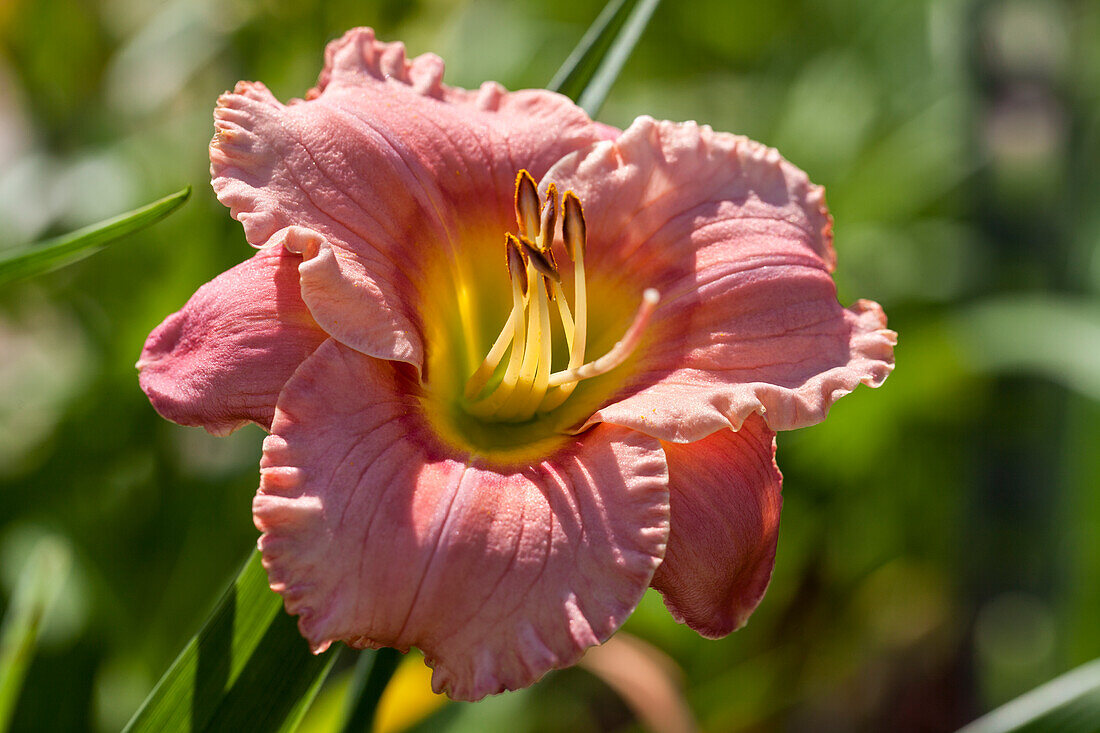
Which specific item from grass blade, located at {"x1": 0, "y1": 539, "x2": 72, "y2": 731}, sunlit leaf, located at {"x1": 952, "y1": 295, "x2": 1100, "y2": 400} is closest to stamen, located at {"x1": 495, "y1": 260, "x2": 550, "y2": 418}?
grass blade, located at {"x1": 0, "y1": 539, "x2": 72, "y2": 731}

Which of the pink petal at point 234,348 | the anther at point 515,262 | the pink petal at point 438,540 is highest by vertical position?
the anther at point 515,262

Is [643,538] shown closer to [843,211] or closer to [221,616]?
[221,616]

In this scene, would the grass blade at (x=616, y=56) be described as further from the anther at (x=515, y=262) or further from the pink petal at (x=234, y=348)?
the pink petal at (x=234, y=348)

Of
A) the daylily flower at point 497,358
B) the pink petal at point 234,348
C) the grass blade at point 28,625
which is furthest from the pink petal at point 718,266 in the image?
the grass blade at point 28,625

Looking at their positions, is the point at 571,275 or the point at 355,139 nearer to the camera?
the point at 355,139

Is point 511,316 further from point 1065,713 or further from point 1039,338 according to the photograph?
point 1039,338

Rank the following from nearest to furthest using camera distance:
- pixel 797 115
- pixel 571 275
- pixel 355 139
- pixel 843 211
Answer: pixel 355 139 → pixel 571 275 → pixel 843 211 → pixel 797 115

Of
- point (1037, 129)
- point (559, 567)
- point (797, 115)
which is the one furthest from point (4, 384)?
point (1037, 129)
